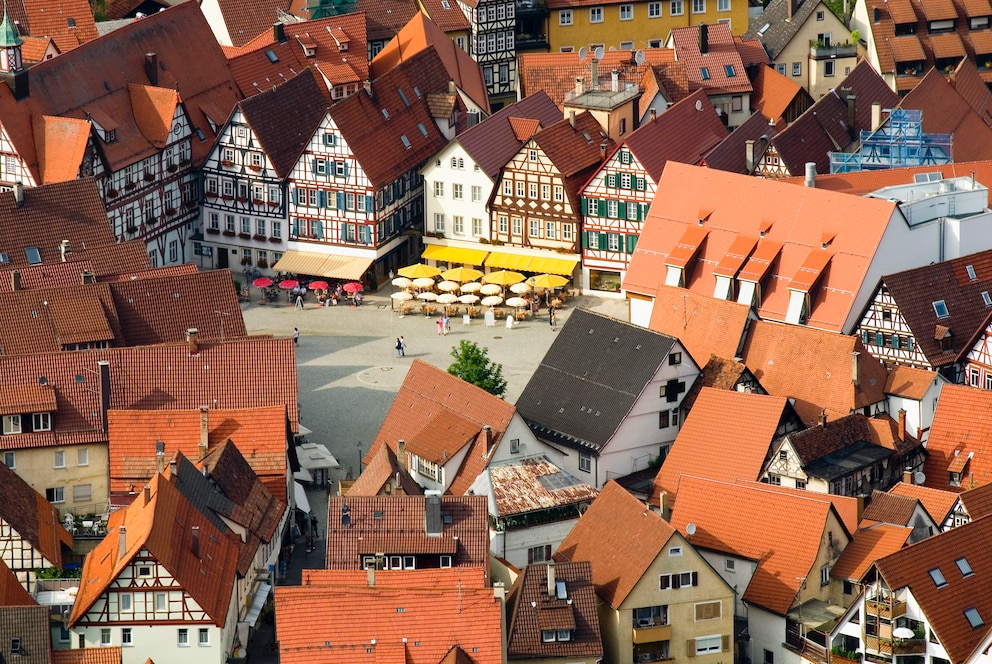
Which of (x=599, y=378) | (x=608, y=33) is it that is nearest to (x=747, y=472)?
(x=599, y=378)

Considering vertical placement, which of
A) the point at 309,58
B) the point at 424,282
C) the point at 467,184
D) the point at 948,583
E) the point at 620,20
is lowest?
the point at 948,583

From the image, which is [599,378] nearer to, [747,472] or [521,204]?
[747,472]

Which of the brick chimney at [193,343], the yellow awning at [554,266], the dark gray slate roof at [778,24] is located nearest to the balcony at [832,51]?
the dark gray slate roof at [778,24]

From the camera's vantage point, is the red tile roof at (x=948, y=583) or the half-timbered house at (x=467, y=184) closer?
the red tile roof at (x=948, y=583)

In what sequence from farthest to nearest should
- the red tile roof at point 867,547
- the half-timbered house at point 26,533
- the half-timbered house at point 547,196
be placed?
the half-timbered house at point 547,196 < the half-timbered house at point 26,533 < the red tile roof at point 867,547

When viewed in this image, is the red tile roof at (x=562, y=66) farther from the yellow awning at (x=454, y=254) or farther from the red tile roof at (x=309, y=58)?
the yellow awning at (x=454, y=254)

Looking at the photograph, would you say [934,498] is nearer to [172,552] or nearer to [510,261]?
[172,552]

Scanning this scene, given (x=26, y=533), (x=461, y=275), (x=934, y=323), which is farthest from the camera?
(x=461, y=275)

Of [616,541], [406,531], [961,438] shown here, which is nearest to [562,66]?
[961,438]
